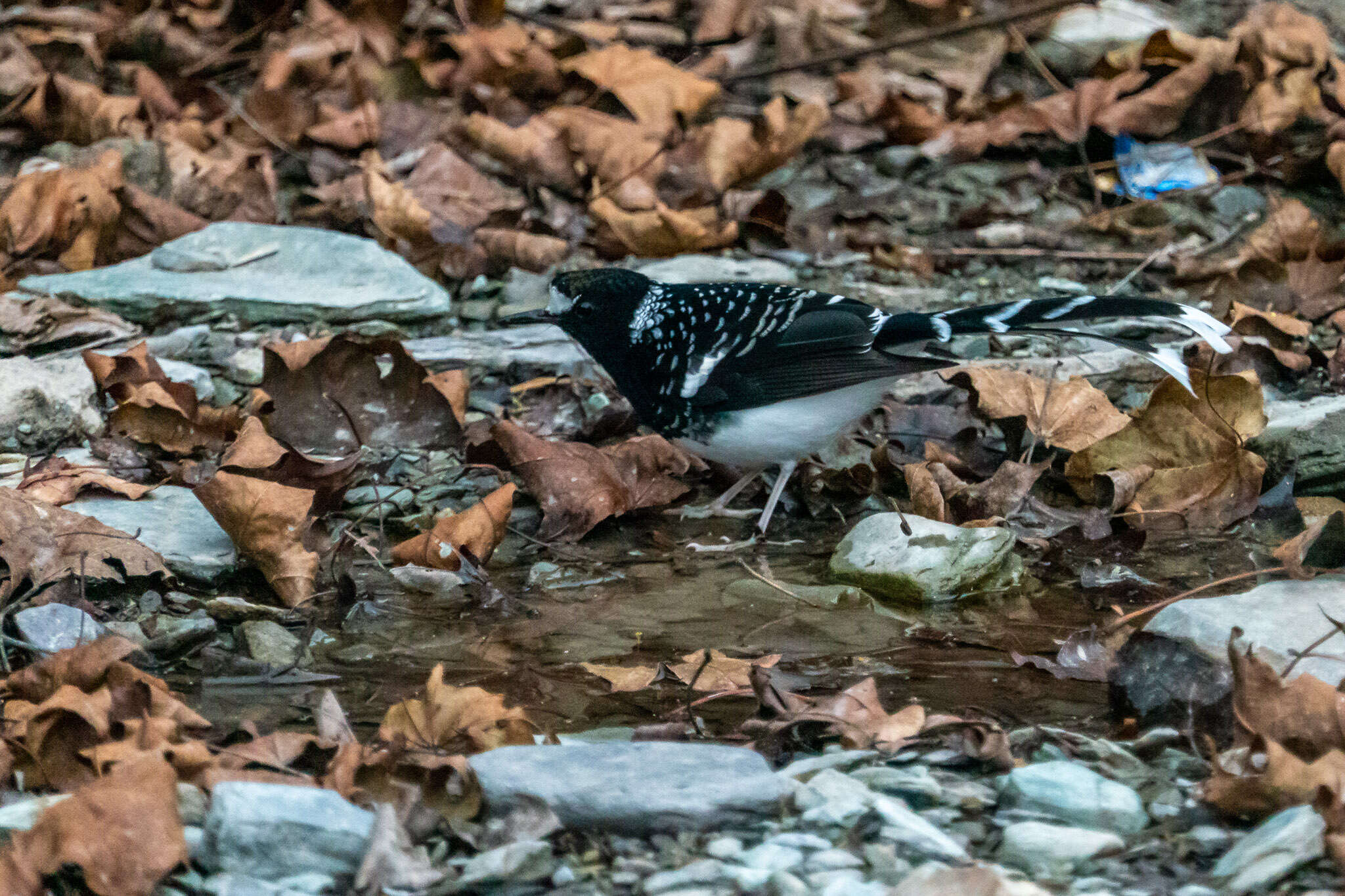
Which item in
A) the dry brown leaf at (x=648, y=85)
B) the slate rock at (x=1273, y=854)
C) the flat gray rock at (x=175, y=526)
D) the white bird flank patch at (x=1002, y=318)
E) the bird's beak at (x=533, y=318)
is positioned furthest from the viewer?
the dry brown leaf at (x=648, y=85)

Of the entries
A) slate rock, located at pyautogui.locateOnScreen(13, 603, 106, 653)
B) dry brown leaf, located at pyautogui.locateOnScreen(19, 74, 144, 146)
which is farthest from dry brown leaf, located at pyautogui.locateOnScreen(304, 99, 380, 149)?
slate rock, located at pyautogui.locateOnScreen(13, 603, 106, 653)

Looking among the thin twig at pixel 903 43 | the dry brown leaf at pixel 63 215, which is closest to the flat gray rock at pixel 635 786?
the dry brown leaf at pixel 63 215

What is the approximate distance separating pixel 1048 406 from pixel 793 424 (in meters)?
0.77

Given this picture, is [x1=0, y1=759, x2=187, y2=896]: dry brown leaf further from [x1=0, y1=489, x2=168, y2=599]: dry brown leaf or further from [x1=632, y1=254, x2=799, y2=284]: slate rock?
[x1=632, y1=254, x2=799, y2=284]: slate rock

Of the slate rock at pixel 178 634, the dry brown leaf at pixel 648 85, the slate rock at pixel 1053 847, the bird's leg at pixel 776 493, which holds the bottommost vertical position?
the bird's leg at pixel 776 493

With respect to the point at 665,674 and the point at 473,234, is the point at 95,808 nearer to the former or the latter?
the point at 665,674

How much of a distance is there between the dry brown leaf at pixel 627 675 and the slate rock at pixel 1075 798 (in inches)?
35.5

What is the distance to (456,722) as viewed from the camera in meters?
2.69

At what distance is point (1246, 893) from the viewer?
2.12 metres

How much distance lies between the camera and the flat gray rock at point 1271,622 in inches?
108

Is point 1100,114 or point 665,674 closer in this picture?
point 665,674

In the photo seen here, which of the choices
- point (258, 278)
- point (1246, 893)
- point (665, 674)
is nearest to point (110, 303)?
point (258, 278)

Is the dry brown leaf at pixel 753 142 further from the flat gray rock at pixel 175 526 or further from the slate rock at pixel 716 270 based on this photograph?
the flat gray rock at pixel 175 526

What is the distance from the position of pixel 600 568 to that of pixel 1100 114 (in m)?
4.03
